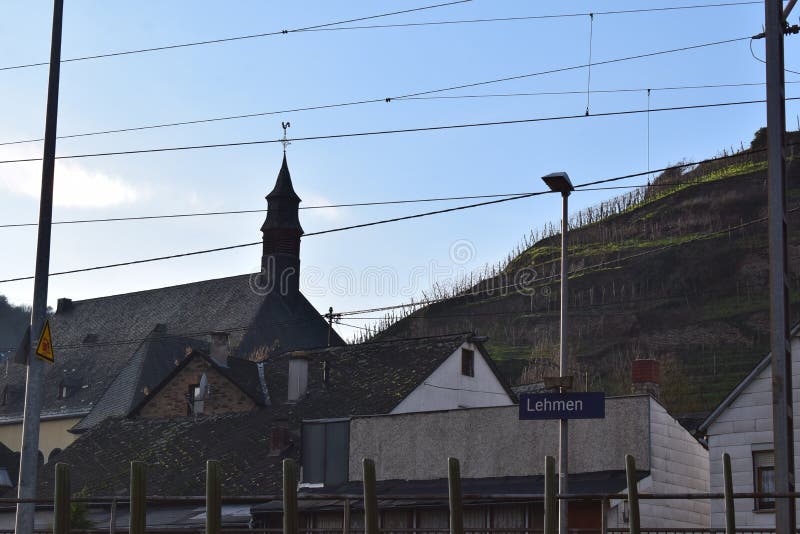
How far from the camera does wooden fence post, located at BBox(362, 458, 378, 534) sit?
1121 centimetres

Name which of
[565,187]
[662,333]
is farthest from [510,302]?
[565,187]

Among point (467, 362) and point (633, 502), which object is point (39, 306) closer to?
point (633, 502)

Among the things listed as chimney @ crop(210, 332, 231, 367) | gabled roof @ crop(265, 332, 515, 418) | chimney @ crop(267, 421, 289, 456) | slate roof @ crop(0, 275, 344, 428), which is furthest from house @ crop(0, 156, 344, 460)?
chimney @ crop(267, 421, 289, 456)

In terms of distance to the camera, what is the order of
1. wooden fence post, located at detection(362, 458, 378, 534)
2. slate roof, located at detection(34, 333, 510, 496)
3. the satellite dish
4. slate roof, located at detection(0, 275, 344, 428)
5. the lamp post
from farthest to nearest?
slate roof, located at detection(0, 275, 344, 428), the satellite dish, slate roof, located at detection(34, 333, 510, 496), the lamp post, wooden fence post, located at detection(362, 458, 378, 534)

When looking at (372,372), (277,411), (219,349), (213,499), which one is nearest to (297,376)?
(277,411)

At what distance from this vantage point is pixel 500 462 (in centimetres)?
3200

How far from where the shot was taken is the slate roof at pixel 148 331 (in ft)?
237

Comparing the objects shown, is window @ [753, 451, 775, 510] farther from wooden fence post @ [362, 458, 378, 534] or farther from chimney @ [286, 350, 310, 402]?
chimney @ [286, 350, 310, 402]

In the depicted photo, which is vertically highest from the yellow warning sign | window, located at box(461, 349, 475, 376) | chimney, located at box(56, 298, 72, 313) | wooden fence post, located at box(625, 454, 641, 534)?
chimney, located at box(56, 298, 72, 313)

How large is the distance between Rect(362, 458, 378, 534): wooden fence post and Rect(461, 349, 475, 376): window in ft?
100

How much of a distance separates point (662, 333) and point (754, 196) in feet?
75.6

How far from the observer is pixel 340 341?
79125 mm

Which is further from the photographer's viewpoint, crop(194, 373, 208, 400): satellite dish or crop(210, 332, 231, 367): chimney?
crop(210, 332, 231, 367): chimney

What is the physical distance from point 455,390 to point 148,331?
40.8 metres
